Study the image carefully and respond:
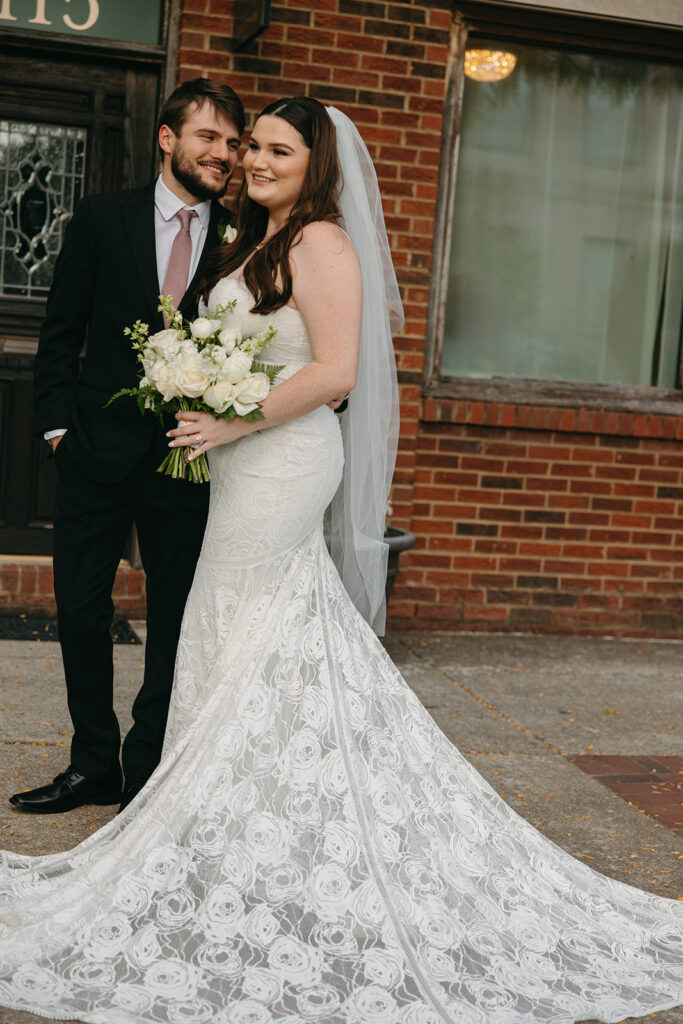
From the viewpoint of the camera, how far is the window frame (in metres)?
6.43

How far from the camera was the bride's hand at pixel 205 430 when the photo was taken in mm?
3010

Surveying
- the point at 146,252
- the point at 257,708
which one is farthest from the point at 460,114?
the point at 257,708

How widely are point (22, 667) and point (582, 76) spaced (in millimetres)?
4678

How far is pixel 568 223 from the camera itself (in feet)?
22.6

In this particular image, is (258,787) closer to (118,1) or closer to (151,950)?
(151,950)

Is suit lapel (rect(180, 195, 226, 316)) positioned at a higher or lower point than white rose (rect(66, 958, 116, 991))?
higher

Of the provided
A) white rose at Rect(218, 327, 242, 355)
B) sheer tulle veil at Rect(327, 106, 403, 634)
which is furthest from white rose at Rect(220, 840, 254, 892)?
white rose at Rect(218, 327, 242, 355)

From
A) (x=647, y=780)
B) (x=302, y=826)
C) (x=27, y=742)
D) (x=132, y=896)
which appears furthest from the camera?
(x=647, y=780)

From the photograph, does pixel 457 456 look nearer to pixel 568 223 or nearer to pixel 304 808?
pixel 568 223

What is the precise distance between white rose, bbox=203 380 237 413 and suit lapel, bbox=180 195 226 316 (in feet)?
2.36

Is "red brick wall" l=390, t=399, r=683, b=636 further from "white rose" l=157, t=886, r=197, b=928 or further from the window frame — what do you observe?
"white rose" l=157, t=886, r=197, b=928

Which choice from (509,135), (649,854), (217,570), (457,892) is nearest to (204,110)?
(217,570)

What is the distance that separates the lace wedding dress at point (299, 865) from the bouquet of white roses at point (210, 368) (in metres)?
0.13

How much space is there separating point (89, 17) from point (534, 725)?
168 inches
